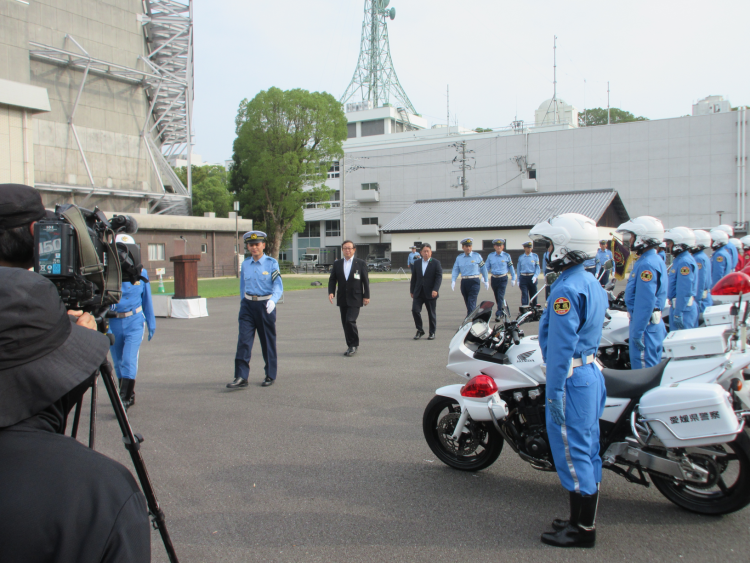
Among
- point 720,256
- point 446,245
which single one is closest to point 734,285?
point 720,256

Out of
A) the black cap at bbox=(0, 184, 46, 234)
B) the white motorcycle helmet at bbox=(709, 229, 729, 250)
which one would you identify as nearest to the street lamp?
the white motorcycle helmet at bbox=(709, 229, 729, 250)

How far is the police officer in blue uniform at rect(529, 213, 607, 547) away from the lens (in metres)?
3.46

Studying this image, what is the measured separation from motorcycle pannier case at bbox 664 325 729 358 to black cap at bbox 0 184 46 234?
4234mm

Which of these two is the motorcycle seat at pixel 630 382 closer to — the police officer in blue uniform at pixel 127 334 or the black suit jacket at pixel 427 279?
the police officer in blue uniform at pixel 127 334

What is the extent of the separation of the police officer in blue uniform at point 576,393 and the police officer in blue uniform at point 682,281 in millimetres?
4775

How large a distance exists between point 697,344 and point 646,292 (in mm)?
2230

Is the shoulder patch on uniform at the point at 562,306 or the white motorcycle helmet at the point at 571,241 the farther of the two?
the white motorcycle helmet at the point at 571,241

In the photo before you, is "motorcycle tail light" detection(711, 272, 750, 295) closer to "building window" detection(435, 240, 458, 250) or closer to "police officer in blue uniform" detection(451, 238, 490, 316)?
"police officer in blue uniform" detection(451, 238, 490, 316)

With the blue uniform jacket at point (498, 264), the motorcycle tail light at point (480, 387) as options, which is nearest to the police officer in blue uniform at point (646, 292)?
the motorcycle tail light at point (480, 387)

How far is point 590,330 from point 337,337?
927 centimetres

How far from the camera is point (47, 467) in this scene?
48.7 inches

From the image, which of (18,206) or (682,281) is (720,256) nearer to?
(682,281)

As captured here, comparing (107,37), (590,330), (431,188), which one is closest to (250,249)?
(590,330)

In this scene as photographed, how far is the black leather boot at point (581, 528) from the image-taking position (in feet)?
11.3
